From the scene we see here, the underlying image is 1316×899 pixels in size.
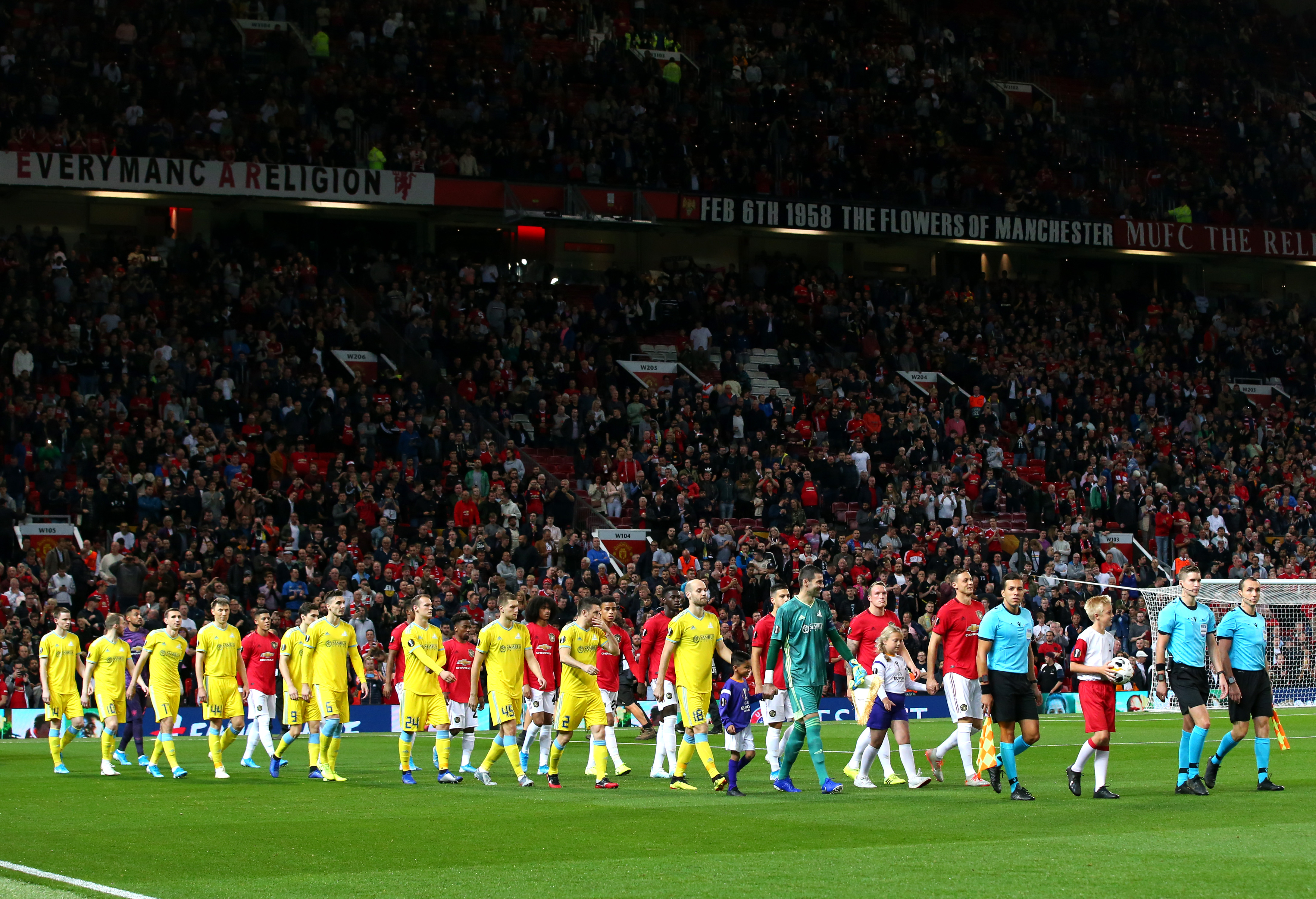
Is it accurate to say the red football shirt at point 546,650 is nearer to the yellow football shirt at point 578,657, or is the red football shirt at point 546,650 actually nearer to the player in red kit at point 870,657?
the yellow football shirt at point 578,657

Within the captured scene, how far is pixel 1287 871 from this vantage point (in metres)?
10.4

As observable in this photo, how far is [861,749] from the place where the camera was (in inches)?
669

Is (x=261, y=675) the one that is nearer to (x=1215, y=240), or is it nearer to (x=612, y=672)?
(x=612, y=672)

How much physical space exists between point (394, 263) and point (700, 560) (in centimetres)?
1369

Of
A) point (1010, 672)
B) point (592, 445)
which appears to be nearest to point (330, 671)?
point (1010, 672)

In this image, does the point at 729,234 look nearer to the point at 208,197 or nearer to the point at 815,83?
the point at 815,83

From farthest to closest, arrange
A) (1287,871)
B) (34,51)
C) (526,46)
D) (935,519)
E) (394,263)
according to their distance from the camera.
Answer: (526,46), (394,263), (34,51), (935,519), (1287,871)

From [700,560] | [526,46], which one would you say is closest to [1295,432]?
[700,560]

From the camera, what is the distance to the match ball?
14688 millimetres

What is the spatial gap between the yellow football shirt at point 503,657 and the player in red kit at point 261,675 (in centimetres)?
418

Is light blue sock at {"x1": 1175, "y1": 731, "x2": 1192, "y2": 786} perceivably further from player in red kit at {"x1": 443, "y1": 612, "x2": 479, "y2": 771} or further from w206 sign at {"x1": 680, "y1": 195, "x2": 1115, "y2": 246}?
w206 sign at {"x1": 680, "y1": 195, "x2": 1115, "y2": 246}

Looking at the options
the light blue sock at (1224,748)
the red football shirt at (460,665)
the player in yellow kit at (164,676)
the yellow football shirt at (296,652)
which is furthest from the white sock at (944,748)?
the player in yellow kit at (164,676)

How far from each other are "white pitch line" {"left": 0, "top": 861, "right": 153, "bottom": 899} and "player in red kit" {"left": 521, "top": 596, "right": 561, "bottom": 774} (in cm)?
731

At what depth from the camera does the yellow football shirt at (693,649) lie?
16.0m
